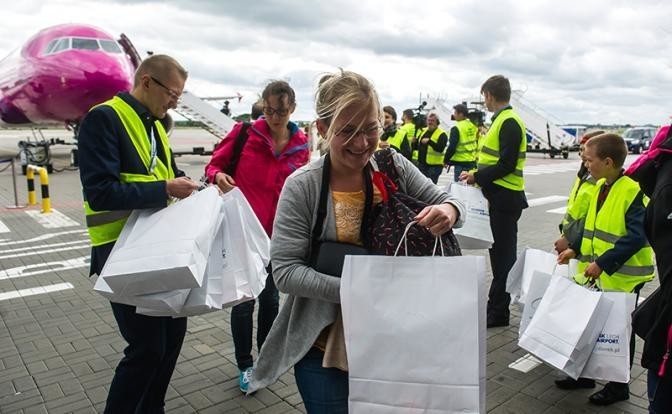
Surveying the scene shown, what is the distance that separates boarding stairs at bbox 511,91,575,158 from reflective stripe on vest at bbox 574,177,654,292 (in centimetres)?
3039

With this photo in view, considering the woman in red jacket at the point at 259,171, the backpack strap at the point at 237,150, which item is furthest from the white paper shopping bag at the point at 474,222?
the backpack strap at the point at 237,150

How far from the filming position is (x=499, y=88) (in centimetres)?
476

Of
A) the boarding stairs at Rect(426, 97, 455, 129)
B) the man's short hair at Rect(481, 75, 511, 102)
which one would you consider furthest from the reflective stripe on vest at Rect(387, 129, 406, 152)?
the boarding stairs at Rect(426, 97, 455, 129)

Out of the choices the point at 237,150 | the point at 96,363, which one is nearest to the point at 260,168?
the point at 237,150

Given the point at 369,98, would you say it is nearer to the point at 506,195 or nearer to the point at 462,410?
the point at 462,410

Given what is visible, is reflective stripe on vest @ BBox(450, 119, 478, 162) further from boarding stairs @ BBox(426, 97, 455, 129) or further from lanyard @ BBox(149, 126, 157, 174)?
boarding stairs @ BBox(426, 97, 455, 129)

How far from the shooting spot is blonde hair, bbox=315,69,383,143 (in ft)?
5.49

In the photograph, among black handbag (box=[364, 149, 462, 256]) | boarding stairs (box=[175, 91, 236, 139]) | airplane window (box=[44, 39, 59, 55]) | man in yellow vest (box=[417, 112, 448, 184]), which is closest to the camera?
black handbag (box=[364, 149, 462, 256])

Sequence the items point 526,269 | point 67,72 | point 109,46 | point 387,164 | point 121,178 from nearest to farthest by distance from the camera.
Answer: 1. point 387,164
2. point 121,178
3. point 526,269
4. point 67,72
5. point 109,46

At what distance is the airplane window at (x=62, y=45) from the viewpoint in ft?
48.4

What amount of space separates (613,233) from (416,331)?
2.37 metres

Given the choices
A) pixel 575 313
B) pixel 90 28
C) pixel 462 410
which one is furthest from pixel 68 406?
pixel 90 28

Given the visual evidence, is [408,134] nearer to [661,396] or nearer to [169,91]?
[169,91]

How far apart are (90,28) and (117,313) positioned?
15.7m
